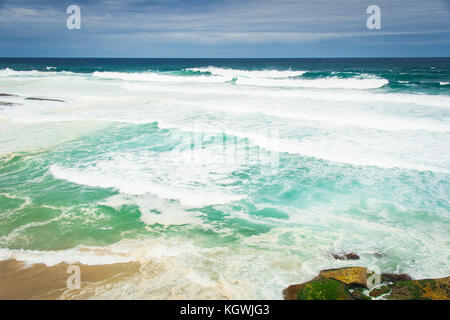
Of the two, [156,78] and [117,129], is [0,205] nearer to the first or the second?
[117,129]

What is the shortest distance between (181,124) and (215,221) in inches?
332

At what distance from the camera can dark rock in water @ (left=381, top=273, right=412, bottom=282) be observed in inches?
164

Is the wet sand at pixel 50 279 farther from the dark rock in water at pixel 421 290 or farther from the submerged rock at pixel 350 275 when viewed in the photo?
the dark rock in water at pixel 421 290

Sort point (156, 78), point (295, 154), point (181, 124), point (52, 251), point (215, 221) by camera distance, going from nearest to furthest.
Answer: point (52, 251), point (215, 221), point (295, 154), point (181, 124), point (156, 78)

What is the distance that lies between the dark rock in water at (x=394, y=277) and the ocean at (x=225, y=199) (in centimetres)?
15

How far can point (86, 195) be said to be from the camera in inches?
273

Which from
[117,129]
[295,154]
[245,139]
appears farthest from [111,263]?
[117,129]

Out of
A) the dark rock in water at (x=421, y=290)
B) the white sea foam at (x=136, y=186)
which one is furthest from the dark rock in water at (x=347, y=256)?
the white sea foam at (x=136, y=186)

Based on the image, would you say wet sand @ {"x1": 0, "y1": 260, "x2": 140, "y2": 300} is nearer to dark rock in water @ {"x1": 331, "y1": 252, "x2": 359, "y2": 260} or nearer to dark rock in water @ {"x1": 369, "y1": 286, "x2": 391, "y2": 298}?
dark rock in water @ {"x1": 331, "y1": 252, "x2": 359, "y2": 260}

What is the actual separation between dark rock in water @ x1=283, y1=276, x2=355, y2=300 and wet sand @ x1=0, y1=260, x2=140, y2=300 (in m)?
2.13

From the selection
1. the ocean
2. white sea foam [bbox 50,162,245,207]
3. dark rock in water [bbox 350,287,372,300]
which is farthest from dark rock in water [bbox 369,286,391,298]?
white sea foam [bbox 50,162,245,207]

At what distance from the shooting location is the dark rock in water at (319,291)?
12.4 ft

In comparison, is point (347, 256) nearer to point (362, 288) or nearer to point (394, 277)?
point (394, 277)

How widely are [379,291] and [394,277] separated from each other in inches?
19.6
